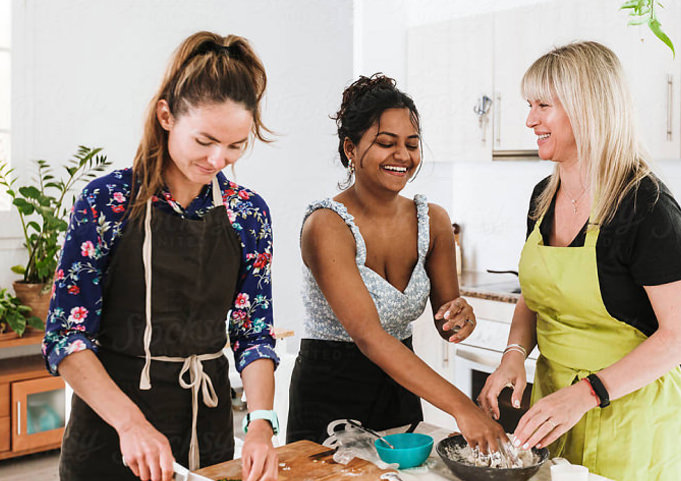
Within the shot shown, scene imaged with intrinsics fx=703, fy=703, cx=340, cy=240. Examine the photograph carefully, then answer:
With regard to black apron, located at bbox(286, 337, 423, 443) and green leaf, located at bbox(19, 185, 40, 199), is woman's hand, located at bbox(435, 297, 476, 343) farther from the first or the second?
green leaf, located at bbox(19, 185, 40, 199)

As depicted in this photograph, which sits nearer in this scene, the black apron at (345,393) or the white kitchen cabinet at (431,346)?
the black apron at (345,393)

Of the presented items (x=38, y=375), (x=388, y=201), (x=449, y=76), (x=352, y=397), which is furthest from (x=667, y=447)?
(x=38, y=375)

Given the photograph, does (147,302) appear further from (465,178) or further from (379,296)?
(465,178)

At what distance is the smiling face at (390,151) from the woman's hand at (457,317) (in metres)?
0.27

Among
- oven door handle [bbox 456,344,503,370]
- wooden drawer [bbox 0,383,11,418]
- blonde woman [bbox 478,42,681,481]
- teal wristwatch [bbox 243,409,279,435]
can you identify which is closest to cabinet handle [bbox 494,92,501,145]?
oven door handle [bbox 456,344,503,370]

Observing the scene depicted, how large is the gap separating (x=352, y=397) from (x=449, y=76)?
2.14 m

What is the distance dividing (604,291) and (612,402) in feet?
0.67

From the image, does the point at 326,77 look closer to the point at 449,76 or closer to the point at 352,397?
the point at 449,76

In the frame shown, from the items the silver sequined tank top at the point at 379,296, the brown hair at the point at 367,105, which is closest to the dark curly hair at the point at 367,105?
the brown hair at the point at 367,105

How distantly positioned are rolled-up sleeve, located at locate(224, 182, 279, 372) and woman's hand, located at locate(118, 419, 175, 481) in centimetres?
24

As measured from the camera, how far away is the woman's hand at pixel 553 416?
115 centimetres

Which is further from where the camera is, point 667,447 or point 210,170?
point 667,447

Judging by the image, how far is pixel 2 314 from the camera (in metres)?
2.98

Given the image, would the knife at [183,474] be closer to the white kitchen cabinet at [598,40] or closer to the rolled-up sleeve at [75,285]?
the rolled-up sleeve at [75,285]
